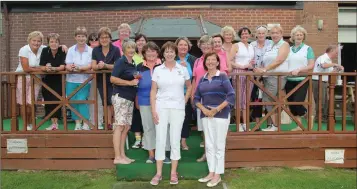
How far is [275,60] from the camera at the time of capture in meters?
5.84

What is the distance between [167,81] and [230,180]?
1.68 m

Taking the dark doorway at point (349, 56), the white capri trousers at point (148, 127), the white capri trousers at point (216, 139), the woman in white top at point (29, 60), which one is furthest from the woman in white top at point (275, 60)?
the dark doorway at point (349, 56)

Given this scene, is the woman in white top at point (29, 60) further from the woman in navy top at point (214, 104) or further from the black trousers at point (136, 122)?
the woman in navy top at point (214, 104)

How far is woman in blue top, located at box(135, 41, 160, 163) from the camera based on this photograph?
516 centimetres

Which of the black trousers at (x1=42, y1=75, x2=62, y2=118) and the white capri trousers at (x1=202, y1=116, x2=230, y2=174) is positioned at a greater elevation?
the black trousers at (x1=42, y1=75, x2=62, y2=118)

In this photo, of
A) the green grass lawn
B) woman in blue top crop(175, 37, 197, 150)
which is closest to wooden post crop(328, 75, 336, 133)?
the green grass lawn

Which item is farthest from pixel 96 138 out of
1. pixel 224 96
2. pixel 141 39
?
pixel 224 96

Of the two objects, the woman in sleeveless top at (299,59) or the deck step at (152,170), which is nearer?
the deck step at (152,170)

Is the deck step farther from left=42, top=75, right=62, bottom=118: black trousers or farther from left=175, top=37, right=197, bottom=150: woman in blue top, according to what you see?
left=42, top=75, right=62, bottom=118: black trousers

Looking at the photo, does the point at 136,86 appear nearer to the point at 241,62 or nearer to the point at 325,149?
the point at 241,62

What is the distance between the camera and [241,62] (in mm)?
6047

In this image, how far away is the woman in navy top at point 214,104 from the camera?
494cm

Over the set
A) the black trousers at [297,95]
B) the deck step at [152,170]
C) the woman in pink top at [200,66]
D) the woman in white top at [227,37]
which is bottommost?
the deck step at [152,170]

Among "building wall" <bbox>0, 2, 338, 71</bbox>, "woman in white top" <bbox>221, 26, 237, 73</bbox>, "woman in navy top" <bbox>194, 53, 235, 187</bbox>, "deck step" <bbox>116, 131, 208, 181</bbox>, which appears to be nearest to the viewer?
"woman in navy top" <bbox>194, 53, 235, 187</bbox>
